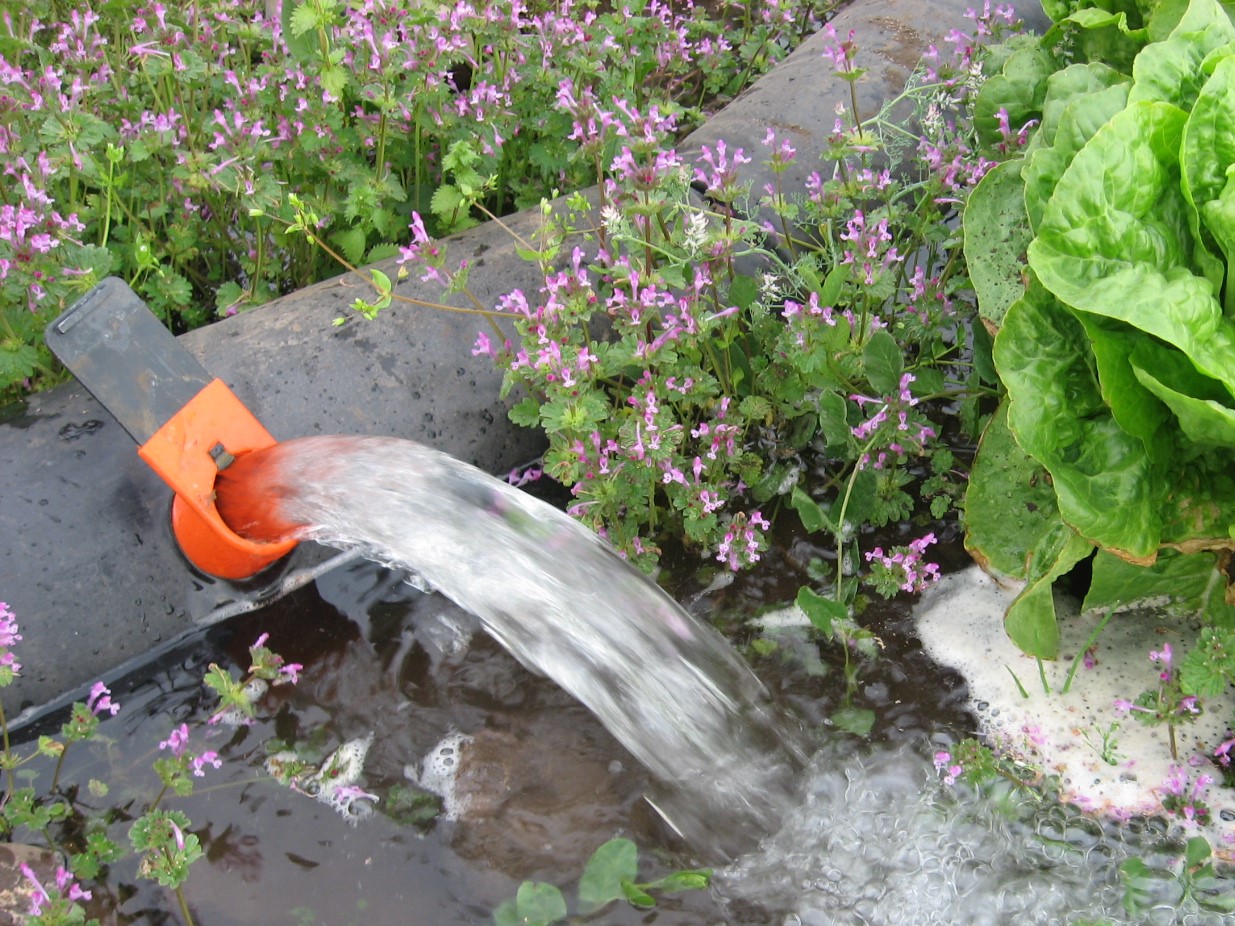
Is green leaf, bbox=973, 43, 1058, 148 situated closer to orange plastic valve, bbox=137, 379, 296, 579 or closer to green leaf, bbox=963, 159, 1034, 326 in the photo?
green leaf, bbox=963, 159, 1034, 326

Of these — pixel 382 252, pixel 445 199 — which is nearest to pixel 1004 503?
pixel 445 199

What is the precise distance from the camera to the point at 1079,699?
2293 millimetres

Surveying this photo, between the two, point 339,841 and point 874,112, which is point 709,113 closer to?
point 874,112

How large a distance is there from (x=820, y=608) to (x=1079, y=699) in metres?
0.56

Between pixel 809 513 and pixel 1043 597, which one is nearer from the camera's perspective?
pixel 1043 597

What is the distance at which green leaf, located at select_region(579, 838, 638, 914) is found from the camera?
207cm

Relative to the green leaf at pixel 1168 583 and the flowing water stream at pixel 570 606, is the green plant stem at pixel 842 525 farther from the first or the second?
the green leaf at pixel 1168 583

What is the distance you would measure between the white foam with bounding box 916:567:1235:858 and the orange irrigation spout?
1536 mm

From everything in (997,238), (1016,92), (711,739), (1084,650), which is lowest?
(1084,650)

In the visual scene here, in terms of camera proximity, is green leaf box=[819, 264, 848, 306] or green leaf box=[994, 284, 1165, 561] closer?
green leaf box=[994, 284, 1165, 561]

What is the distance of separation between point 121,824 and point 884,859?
1500 mm

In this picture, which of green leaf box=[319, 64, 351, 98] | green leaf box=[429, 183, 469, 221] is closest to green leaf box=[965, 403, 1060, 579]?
green leaf box=[429, 183, 469, 221]

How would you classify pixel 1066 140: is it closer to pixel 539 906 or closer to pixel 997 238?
pixel 997 238

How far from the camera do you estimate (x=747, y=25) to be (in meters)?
3.90
